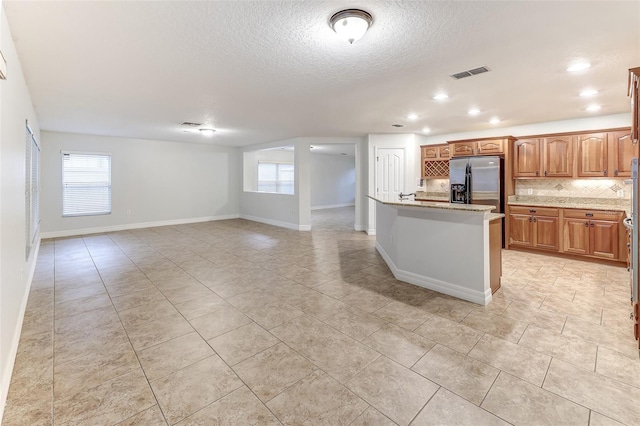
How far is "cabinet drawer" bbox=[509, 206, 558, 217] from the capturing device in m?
5.03

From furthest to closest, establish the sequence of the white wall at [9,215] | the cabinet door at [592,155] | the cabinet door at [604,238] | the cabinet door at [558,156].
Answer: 1. the cabinet door at [558,156]
2. the cabinet door at [592,155]
3. the cabinet door at [604,238]
4. the white wall at [9,215]

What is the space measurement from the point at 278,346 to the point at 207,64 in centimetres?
269

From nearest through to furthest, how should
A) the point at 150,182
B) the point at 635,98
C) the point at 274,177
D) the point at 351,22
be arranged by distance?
the point at 351,22, the point at 635,98, the point at 150,182, the point at 274,177

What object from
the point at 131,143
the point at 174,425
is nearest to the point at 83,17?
the point at 174,425

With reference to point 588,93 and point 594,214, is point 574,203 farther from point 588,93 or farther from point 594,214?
point 588,93

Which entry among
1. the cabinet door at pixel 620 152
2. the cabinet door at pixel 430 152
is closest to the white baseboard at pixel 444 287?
the cabinet door at pixel 620 152

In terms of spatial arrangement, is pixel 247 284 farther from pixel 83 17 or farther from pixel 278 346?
pixel 83 17

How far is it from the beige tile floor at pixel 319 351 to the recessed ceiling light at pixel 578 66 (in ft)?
7.84

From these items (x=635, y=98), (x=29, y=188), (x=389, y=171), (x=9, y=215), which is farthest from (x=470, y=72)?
(x=29, y=188)

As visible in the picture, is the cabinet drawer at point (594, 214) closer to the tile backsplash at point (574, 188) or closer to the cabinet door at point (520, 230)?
the cabinet door at point (520, 230)

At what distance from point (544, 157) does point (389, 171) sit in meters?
A: 2.94

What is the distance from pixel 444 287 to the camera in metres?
3.42

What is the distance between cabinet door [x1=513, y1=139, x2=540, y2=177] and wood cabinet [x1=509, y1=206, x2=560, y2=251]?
2.33 feet

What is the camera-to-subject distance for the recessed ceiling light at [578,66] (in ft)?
9.68
